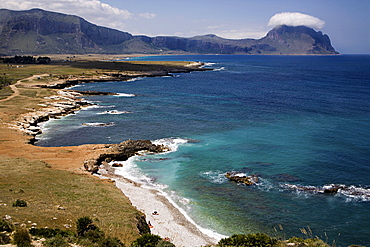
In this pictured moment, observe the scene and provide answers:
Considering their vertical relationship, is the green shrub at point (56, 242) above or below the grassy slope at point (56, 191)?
above

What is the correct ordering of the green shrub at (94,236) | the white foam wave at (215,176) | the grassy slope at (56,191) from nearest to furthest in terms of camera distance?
the green shrub at (94,236) → the grassy slope at (56,191) → the white foam wave at (215,176)

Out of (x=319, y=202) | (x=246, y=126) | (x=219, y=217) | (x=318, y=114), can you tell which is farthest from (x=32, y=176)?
(x=318, y=114)

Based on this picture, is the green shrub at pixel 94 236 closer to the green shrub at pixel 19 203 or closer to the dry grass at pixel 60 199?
the dry grass at pixel 60 199

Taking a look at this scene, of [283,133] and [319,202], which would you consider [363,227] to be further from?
[283,133]

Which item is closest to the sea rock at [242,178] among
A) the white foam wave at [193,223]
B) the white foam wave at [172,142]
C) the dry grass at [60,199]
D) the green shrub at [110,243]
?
the white foam wave at [193,223]

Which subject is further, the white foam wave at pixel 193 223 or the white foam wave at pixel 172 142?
the white foam wave at pixel 172 142

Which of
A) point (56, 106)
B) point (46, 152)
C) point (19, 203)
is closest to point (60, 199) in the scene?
point (19, 203)

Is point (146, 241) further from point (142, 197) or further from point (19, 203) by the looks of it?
point (142, 197)
